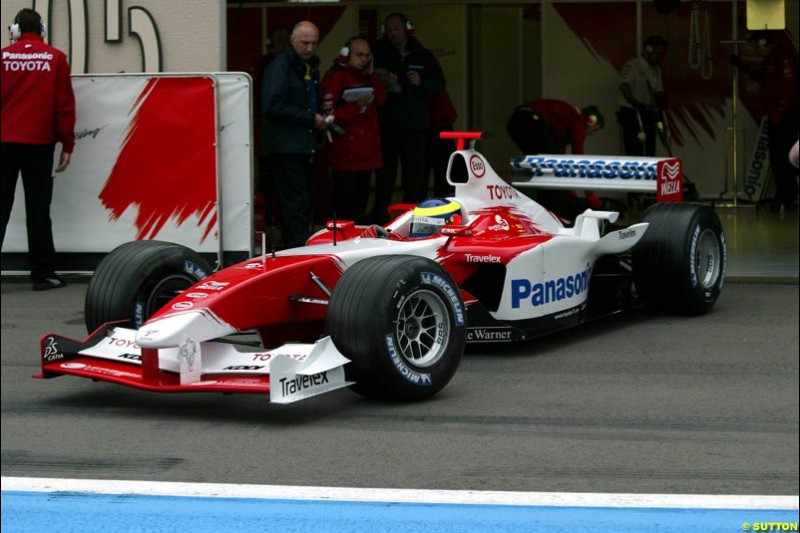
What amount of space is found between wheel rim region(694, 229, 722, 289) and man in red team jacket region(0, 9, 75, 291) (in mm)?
4446

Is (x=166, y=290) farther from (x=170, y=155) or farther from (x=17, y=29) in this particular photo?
(x=17, y=29)

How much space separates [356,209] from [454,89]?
603 centimetres

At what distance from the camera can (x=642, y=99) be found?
16219 mm

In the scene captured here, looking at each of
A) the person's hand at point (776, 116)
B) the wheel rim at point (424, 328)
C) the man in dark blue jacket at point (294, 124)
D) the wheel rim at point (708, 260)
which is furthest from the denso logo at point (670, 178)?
the person's hand at point (776, 116)

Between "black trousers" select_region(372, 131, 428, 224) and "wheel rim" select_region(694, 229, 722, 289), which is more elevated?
"black trousers" select_region(372, 131, 428, 224)

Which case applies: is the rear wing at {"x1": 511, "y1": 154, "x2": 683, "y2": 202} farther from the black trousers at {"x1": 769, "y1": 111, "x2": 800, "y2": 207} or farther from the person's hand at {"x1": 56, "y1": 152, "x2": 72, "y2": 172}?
the black trousers at {"x1": 769, "y1": 111, "x2": 800, "y2": 207}

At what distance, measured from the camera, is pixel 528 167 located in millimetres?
9406

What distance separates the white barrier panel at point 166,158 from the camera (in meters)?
10.4

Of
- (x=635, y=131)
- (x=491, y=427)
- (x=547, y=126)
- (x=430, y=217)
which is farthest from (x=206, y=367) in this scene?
(x=635, y=131)

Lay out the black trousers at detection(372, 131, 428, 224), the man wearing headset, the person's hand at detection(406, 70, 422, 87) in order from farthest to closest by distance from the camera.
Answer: the man wearing headset → the black trousers at detection(372, 131, 428, 224) → the person's hand at detection(406, 70, 422, 87)

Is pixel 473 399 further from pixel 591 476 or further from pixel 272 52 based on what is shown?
pixel 272 52

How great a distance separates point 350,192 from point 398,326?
Result: 516cm

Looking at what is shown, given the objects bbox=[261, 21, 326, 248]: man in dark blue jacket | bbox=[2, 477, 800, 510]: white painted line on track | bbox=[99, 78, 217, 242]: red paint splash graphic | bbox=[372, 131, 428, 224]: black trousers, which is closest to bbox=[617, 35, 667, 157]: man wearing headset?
bbox=[372, 131, 428, 224]: black trousers

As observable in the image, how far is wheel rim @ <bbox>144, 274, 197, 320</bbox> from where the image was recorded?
7090 millimetres
